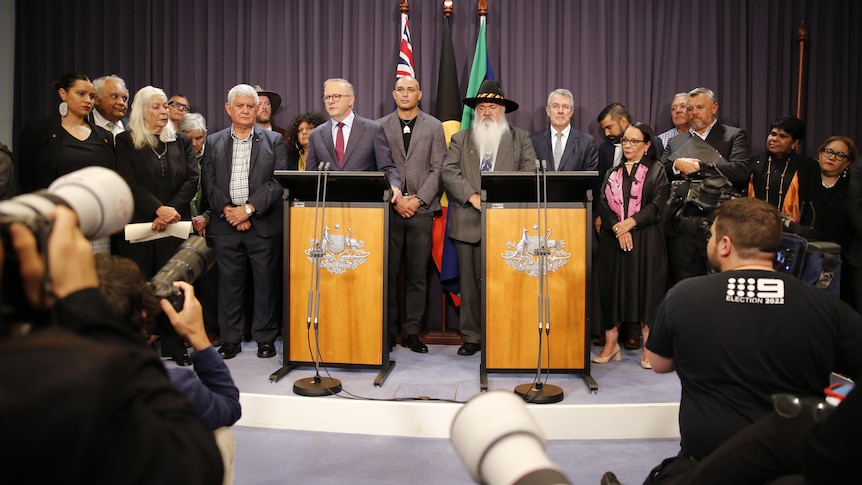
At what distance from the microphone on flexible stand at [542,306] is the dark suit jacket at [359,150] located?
3.56 ft

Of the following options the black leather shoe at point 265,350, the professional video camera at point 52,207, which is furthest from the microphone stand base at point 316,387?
the professional video camera at point 52,207

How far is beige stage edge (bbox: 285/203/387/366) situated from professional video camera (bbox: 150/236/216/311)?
6.89ft

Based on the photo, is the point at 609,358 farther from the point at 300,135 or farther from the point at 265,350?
the point at 300,135

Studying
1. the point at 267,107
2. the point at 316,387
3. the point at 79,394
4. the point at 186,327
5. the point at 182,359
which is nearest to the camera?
the point at 79,394

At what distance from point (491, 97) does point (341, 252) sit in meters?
1.53

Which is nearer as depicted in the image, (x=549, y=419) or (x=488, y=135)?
(x=549, y=419)

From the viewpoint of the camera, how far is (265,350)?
4379 millimetres

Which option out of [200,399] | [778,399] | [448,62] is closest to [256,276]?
[448,62]

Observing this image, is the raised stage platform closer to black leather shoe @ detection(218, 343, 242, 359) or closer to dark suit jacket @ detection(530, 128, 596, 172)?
black leather shoe @ detection(218, 343, 242, 359)

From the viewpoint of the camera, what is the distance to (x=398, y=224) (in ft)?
14.9

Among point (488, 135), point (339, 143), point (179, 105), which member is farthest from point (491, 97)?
point (179, 105)

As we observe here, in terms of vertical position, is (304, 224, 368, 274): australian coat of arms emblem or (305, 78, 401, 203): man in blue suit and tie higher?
(305, 78, 401, 203): man in blue suit and tie

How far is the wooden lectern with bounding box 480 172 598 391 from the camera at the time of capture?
3764 millimetres

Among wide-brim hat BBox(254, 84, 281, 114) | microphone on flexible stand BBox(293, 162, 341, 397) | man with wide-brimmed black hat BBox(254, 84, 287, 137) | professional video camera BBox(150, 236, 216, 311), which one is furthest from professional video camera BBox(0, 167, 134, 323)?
wide-brim hat BBox(254, 84, 281, 114)
